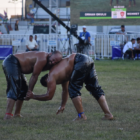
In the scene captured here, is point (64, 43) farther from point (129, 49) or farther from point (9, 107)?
point (9, 107)

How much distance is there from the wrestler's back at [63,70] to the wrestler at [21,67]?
0.09 meters

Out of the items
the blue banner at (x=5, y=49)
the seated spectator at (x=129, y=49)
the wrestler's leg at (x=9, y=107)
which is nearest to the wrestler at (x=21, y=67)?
the wrestler's leg at (x=9, y=107)

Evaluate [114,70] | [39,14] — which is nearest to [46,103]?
[114,70]

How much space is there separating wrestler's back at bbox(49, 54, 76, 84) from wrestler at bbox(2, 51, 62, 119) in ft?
0.31

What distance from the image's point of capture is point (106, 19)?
22922mm

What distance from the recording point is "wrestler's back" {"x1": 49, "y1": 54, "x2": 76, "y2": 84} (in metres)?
5.35

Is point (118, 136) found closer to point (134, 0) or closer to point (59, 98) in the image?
point (59, 98)

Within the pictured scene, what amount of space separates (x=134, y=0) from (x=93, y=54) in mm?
4725

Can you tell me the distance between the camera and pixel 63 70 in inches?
213

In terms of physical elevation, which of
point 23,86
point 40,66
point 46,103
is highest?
point 40,66

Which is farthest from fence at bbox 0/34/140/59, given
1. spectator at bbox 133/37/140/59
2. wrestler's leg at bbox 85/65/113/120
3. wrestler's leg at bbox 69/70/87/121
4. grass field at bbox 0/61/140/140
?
wrestler's leg at bbox 69/70/87/121

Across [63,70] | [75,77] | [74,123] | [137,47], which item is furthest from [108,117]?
[137,47]

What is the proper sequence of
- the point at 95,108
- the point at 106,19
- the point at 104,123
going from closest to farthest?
the point at 104,123, the point at 95,108, the point at 106,19

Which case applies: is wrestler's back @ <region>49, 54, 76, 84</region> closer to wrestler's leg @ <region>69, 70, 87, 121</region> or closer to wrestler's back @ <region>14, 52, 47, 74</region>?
wrestler's leg @ <region>69, 70, 87, 121</region>
